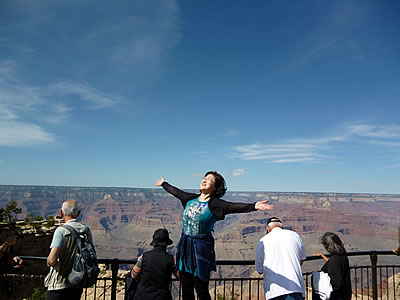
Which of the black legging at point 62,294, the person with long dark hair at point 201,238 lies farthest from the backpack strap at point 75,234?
the person with long dark hair at point 201,238

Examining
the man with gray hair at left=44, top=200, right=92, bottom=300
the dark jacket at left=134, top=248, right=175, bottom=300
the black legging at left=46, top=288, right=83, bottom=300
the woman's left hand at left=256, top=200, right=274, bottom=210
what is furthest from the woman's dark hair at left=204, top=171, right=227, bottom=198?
the black legging at left=46, top=288, right=83, bottom=300

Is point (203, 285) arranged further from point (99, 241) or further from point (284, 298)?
point (99, 241)

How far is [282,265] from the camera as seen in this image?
10.3ft

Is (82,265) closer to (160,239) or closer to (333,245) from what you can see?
(160,239)

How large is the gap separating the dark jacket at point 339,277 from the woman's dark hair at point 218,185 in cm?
163

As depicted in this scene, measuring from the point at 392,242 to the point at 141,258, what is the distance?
8614 inches

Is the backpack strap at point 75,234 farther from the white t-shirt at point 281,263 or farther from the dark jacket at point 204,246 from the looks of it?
the white t-shirt at point 281,263

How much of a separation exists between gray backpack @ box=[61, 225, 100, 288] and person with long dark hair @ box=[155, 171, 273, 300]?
0.94 metres

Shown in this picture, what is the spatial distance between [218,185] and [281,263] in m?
1.13

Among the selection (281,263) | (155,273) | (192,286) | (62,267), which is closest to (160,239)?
(155,273)

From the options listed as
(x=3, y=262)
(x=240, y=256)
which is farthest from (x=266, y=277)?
(x=240, y=256)

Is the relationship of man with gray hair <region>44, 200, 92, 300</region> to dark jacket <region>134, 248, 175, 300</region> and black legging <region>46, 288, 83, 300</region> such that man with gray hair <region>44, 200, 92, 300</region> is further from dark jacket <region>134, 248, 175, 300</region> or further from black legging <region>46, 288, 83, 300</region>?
dark jacket <region>134, 248, 175, 300</region>

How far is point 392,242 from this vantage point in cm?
17788

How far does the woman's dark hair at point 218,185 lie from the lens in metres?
3.57
